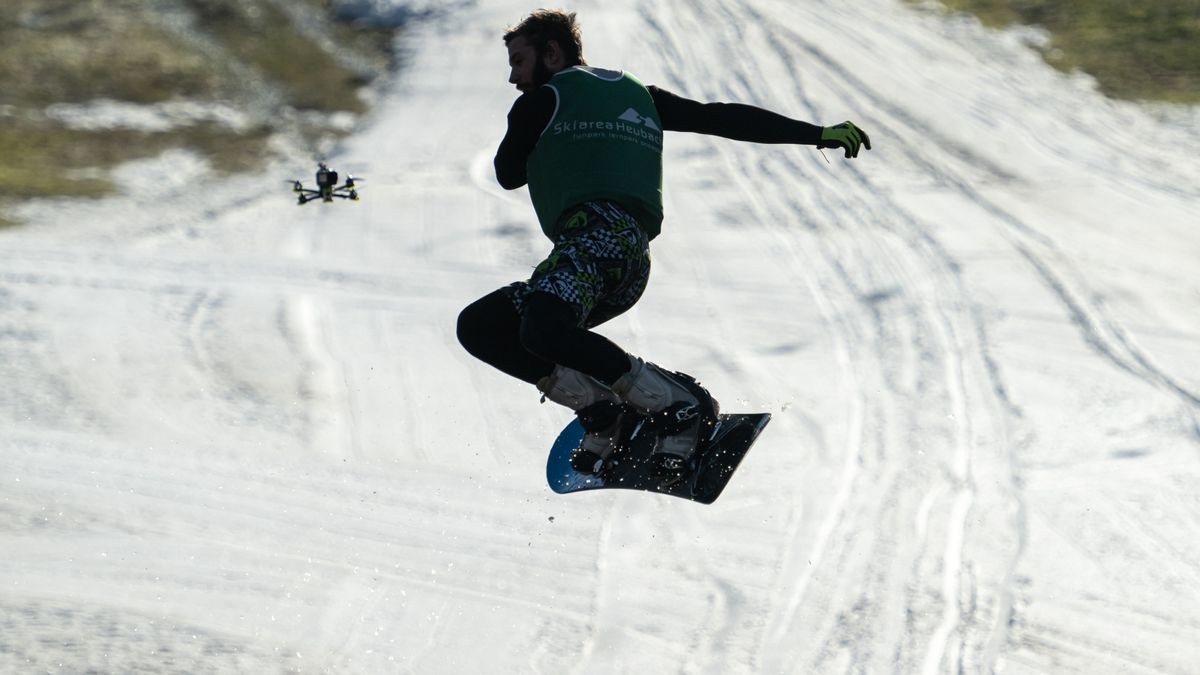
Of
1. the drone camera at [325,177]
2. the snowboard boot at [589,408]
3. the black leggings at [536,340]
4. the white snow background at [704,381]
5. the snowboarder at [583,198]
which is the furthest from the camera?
the drone camera at [325,177]

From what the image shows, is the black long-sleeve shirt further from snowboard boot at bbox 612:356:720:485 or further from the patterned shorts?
snowboard boot at bbox 612:356:720:485

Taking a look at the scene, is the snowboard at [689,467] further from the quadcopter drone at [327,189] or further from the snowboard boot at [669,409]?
the quadcopter drone at [327,189]

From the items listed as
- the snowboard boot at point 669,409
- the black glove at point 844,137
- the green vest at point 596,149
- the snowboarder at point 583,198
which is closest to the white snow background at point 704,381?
the snowboard boot at point 669,409

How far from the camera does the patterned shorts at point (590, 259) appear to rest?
17.2ft

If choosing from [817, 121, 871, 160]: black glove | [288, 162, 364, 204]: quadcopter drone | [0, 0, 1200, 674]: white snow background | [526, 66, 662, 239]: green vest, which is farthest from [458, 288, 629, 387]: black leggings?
[288, 162, 364, 204]: quadcopter drone

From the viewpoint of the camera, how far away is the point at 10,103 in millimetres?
16484

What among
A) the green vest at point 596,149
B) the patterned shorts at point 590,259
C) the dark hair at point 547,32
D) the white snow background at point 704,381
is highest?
the dark hair at point 547,32

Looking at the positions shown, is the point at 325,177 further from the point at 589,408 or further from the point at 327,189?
the point at 589,408

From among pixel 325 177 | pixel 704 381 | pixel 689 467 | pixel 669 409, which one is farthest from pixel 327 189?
pixel 669 409

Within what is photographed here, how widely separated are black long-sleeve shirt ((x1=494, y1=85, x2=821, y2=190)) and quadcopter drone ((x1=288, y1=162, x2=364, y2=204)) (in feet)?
25.2

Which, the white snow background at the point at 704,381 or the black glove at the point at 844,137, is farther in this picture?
the white snow background at the point at 704,381

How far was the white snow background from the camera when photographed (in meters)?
6.91

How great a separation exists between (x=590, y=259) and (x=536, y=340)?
41 centimetres

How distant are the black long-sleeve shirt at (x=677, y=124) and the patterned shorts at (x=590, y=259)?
0.31 m
